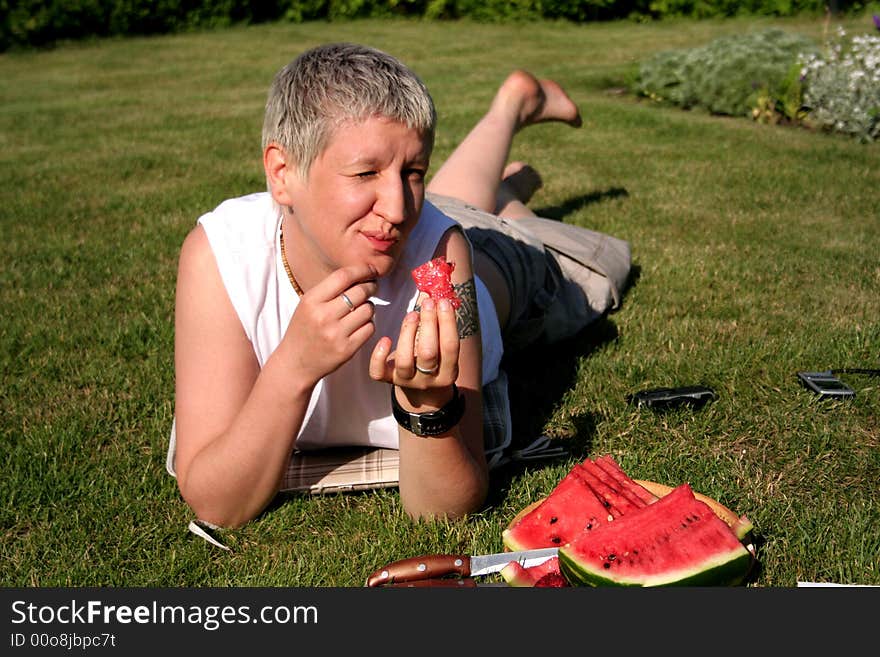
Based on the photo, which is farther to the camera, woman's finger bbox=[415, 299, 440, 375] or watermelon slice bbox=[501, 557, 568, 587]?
watermelon slice bbox=[501, 557, 568, 587]

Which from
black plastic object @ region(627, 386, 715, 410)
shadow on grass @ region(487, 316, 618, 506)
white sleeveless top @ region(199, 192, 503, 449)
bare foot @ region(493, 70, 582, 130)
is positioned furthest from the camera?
bare foot @ region(493, 70, 582, 130)

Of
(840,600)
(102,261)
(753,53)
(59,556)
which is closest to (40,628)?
(59,556)

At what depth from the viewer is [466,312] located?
293 centimetres

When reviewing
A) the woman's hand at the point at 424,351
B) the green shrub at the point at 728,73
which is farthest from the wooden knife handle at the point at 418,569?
the green shrub at the point at 728,73

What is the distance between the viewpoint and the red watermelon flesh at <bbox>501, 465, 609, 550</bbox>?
275 centimetres

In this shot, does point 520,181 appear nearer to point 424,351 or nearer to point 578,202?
point 578,202

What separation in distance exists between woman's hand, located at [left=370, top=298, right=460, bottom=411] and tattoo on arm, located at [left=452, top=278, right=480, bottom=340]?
40 cm

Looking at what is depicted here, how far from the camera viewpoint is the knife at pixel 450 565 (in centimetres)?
257

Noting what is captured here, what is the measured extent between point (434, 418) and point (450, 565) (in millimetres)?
434

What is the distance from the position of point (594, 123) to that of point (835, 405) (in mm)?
6884

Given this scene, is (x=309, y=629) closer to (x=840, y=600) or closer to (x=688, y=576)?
(x=688, y=576)

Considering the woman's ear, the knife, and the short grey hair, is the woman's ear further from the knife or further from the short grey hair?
the knife

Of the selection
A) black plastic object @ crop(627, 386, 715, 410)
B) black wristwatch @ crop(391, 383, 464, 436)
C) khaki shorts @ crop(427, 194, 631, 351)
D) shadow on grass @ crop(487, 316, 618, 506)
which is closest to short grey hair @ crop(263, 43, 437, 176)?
black wristwatch @ crop(391, 383, 464, 436)

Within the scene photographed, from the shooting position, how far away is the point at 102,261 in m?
6.11
